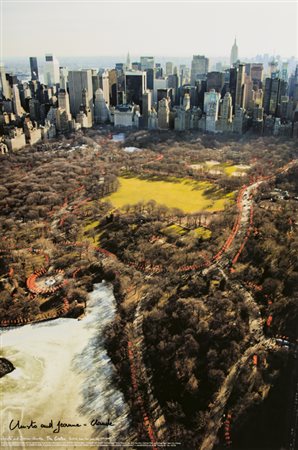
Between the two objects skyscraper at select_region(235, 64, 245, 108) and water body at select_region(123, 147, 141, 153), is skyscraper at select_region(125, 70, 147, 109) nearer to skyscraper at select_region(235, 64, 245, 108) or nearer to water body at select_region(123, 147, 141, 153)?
skyscraper at select_region(235, 64, 245, 108)

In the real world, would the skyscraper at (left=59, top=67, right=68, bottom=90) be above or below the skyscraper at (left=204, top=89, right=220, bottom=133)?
above

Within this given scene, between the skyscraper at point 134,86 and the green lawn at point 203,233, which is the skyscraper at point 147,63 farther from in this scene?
the green lawn at point 203,233

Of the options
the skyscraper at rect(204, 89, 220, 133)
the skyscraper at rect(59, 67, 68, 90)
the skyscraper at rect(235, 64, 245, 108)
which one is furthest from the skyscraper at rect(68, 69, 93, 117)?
the skyscraper at rect(235, 64, 245, 108)

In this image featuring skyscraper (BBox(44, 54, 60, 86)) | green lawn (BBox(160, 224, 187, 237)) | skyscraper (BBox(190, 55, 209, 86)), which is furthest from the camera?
skyscraper (BBox(44, 54, 60, 86))

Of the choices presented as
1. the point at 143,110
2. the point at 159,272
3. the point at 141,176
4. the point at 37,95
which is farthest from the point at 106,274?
the point at 37,95
